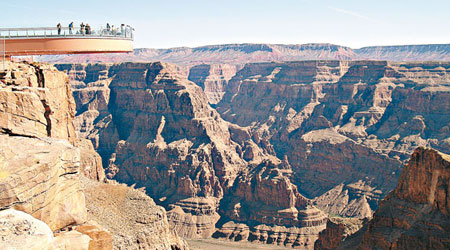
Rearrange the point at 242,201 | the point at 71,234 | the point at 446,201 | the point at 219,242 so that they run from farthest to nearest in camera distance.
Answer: the point at 242,201 < the point at 219,242 < the point at 446,201 < the point at 71,234

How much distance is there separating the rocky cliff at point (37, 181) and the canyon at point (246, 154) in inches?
3421

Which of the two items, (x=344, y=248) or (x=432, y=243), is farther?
(x=344, y=248)

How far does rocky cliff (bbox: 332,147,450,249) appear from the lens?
178 feet

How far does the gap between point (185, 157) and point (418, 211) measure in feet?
330

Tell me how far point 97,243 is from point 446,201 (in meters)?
37.5

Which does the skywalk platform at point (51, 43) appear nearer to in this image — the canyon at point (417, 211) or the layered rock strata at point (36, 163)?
the layered rock strata at point (36, 163)

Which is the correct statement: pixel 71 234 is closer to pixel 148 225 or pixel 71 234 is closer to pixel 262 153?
pixel 148 225

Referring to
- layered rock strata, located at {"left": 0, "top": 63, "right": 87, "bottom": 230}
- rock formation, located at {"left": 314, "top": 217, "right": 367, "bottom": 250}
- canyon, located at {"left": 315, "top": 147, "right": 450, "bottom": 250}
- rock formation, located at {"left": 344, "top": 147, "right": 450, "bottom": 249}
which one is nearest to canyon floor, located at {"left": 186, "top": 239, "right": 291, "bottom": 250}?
rock formation, located at {"left": 314, "top": 217, "right": 367, "bottom": 250}

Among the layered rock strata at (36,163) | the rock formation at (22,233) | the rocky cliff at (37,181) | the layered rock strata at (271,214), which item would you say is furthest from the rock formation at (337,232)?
the rock formation at (22,233)

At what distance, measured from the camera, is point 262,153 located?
614 ft

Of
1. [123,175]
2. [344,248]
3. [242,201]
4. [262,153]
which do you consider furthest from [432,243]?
[262,153]

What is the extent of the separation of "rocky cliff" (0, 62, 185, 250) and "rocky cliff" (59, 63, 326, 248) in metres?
87.5

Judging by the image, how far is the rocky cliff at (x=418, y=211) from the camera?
5428 centimetres

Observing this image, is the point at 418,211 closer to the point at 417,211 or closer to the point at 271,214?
the point at 417,211
